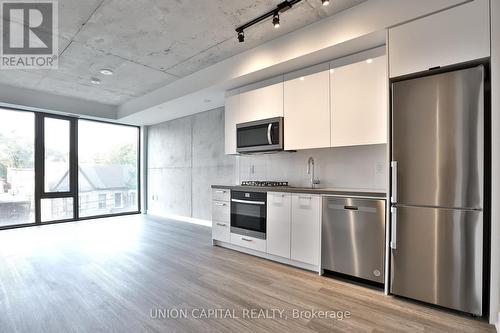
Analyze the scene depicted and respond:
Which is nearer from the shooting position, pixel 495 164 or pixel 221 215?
pixel 495 164

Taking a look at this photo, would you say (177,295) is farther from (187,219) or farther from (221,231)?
(187,219)

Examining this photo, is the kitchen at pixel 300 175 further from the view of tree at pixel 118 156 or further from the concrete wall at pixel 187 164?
Answer: the view of tree at pixel 118 156

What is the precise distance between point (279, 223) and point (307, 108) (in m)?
1.49

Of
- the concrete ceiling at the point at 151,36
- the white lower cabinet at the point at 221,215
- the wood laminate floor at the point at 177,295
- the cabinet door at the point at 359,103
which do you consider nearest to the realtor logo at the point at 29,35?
the concrete ceiling at the point at 151,36

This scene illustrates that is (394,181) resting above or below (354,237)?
above

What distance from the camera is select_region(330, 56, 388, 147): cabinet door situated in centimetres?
264

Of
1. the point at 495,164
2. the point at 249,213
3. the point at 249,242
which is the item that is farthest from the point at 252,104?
the point at 495,164

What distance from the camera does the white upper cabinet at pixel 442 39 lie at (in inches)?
78.9

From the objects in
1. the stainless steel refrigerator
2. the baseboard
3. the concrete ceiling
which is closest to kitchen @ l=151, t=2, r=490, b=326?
the stainless steel refrigerator

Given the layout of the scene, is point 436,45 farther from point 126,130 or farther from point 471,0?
point 126,130

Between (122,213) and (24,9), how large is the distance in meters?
5.27

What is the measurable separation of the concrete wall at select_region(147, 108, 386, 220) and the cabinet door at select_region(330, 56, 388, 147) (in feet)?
1.53

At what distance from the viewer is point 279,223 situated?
129 inches

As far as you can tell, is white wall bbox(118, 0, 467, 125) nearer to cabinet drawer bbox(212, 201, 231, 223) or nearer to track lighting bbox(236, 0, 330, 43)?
track lighting bbox(236, 0, 330, 43)
